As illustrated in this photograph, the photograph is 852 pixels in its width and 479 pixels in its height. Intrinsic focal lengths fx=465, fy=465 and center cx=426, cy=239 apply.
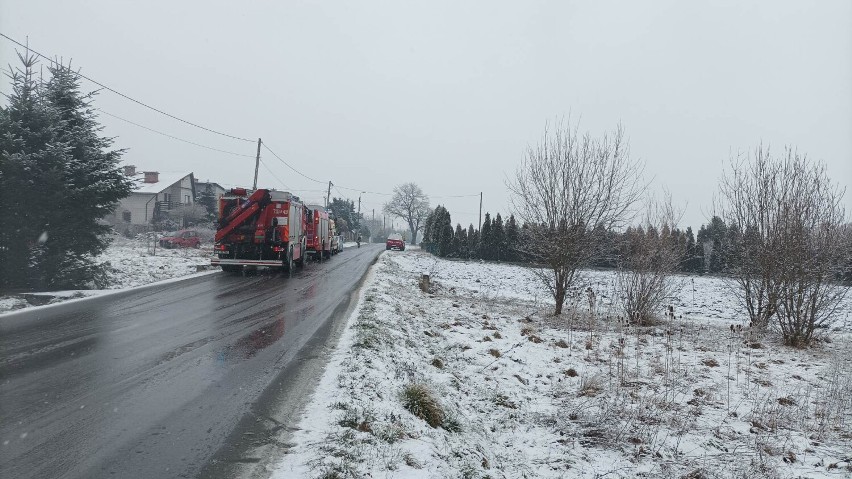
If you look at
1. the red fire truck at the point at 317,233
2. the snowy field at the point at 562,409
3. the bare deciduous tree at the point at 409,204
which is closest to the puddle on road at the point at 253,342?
the snowy field at the point at 562,409

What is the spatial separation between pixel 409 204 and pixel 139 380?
300 feet

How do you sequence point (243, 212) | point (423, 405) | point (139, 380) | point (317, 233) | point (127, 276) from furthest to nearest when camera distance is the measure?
point (317, 233)
point (243, 212)
point (127, 276)
point (139, 380)
point (423, 405)

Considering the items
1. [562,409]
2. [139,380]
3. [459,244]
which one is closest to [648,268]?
[562,409]

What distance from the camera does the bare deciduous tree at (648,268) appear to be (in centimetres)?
1191

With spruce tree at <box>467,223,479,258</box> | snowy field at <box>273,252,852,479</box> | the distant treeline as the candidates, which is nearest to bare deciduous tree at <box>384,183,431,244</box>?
the distant treeline

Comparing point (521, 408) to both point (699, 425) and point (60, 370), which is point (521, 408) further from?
point (60, 370)

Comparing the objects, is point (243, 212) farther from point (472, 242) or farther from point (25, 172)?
point (472, 242)

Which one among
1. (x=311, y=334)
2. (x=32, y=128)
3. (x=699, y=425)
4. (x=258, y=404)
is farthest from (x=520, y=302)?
(x=32, y=128)

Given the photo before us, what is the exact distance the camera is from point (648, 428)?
195 inches

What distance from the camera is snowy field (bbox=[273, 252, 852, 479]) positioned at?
4020 mm

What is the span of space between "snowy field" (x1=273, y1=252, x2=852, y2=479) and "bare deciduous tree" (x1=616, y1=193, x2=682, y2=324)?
8.03 feet

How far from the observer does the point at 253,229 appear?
1673 centimetres

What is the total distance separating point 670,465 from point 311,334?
18.0 ft

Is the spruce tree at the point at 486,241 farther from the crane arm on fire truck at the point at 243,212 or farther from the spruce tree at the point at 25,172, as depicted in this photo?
the spruce tree at the point at 25,172
